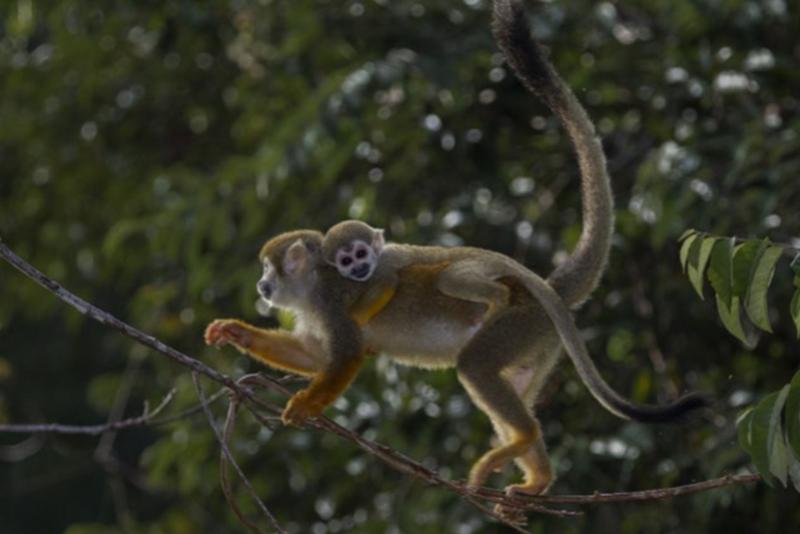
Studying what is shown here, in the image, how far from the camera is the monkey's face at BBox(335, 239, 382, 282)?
9.64 ft

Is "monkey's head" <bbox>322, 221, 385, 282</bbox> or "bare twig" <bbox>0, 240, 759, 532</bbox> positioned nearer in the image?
"bare twig" <bbox>0, 240, 759, 532</bbox>

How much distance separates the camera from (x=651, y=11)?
477 cm

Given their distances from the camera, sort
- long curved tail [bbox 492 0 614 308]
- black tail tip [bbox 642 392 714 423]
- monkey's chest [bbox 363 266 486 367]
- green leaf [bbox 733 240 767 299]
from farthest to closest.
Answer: monkey's chest [bbox 363 266 486 367]
long curved tail [bbox 492 0 614 308]
black tail tip [bbox 642 392 714 423]
green leaf [bbox 733 240 767 299]

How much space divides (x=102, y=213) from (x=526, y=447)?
3.96m

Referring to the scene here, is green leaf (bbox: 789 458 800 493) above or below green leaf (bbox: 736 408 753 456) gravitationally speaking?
below

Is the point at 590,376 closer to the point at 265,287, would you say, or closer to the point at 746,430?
the point at 746,430

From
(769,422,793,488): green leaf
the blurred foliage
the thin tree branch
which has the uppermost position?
the thin tree branch

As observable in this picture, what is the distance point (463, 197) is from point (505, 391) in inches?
69.3

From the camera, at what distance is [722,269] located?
232 cm

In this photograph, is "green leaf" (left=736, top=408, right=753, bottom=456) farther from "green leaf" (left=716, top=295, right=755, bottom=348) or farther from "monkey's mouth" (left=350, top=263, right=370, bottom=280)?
"monkey's mouth" (left=350, top=263, right=370, bottom=280)

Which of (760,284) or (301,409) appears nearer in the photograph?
(760,284)

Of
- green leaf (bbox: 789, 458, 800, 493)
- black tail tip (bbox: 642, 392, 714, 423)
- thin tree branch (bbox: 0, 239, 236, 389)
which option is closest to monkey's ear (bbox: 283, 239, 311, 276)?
thin tree branch (bbox: 0, 239, 236, 389)

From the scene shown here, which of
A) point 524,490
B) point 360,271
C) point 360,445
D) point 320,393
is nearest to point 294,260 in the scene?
point 360,271

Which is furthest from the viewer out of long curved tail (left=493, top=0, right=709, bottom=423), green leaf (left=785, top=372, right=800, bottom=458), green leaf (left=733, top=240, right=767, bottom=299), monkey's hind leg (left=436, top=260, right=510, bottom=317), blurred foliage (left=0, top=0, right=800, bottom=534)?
blurred foliage (left=0, top=0, right=800, bottom=534)
